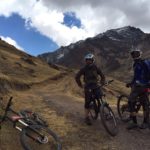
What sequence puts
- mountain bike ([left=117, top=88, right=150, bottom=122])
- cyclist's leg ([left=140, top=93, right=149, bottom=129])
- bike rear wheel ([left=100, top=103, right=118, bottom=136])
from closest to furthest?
1. bike rear wheel ([left=100, top=103, right=118, bottom=136])
2. cyclist's leg ([left=140, top=93, right=149, bottom=129])
3. mountain bike ([left=117, top=88, right=150, bottom=122])

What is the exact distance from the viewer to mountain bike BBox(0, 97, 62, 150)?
38.7ft

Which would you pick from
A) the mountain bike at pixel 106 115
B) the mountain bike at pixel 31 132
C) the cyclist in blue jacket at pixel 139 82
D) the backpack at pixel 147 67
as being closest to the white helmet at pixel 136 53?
the cyclist in blue jacket at pixel 139 82

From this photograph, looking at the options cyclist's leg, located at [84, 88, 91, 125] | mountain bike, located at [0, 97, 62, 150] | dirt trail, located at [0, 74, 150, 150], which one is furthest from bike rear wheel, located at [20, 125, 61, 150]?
cyclist's leg, located at [84, 88, 91, 125]

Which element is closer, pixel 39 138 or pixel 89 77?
pixel 39 138

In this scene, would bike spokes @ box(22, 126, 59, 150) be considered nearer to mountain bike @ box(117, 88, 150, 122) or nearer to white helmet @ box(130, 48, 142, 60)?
mountain bike @ box(117, 88, 150, 122)

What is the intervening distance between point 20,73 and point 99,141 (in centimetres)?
2741

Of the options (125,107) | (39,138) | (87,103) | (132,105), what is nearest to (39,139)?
(39,138)

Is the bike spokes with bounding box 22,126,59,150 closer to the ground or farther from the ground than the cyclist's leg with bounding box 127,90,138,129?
closer to the ground

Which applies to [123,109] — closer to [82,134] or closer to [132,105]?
[132,105]

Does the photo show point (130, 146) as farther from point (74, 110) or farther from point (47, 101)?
point (47, 101)

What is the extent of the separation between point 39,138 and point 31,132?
0.32 meters

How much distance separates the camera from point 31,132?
12023 millimetres

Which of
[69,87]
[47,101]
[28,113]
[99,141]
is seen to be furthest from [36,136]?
[69,87]

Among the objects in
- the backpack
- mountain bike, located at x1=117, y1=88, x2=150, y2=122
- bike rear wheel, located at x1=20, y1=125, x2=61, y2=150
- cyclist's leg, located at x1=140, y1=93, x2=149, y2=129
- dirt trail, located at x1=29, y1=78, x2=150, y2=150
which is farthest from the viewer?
mountain bike, located at x1=117, y1=88, x2=150, y2=122
